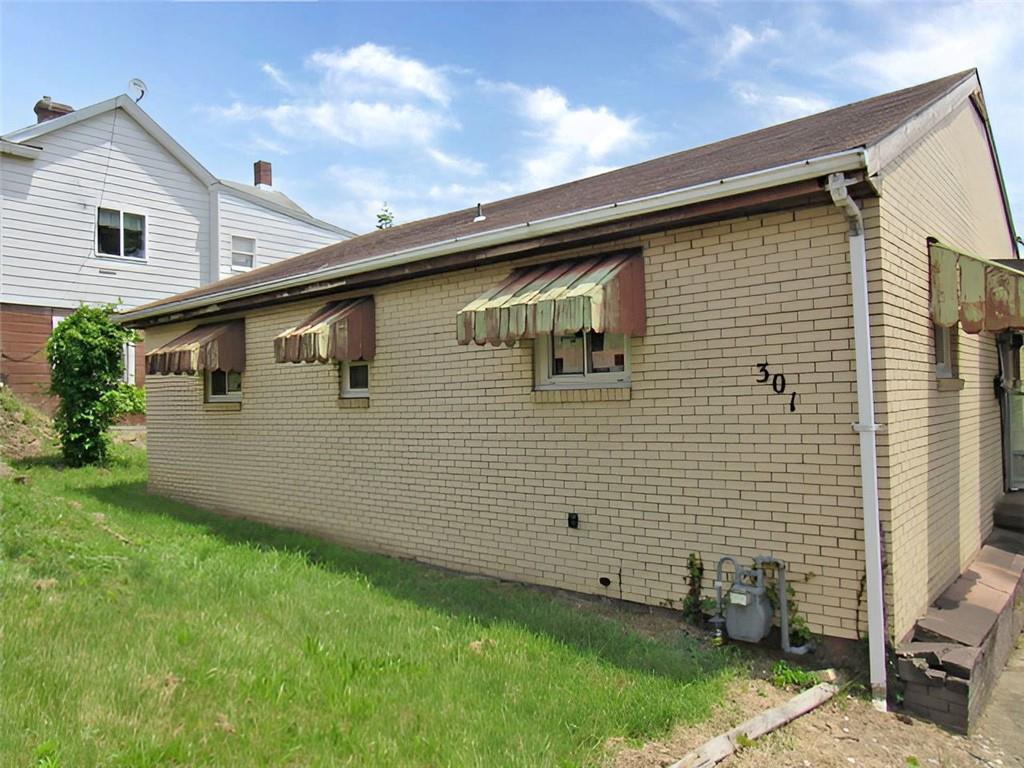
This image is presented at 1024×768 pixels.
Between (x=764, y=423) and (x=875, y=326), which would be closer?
(x=875, y=326)

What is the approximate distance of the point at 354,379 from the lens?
28.0ft

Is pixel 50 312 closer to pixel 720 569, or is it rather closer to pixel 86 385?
pixel 86 385

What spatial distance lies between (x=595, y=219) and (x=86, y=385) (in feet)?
36.9

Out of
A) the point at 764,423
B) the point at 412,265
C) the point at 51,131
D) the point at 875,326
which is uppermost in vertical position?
the point at 51,131

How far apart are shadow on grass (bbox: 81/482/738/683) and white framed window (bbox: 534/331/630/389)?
1927 millimetres

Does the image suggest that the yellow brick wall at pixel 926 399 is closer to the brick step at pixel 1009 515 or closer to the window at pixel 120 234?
the brick step at pixel 1009 515

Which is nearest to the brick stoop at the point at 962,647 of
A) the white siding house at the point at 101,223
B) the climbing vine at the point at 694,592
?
the climbing vine at the point at 694,592

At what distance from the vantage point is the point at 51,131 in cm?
1650

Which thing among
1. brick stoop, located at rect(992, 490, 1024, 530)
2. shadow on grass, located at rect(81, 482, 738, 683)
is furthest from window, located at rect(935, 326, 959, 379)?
shadow on grass, located at rect(81, 482, 738, 683)

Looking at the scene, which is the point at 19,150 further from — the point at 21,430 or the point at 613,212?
the point at 613,212

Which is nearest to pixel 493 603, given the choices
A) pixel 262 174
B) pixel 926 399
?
pixel 926 399

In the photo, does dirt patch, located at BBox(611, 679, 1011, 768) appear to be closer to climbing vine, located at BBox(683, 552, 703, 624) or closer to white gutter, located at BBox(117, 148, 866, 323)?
climbing vine, located at BBox(683, 552, 703, 624)

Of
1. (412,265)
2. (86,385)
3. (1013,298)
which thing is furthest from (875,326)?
(86,385)

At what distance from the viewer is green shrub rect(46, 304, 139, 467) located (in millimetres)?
12867
